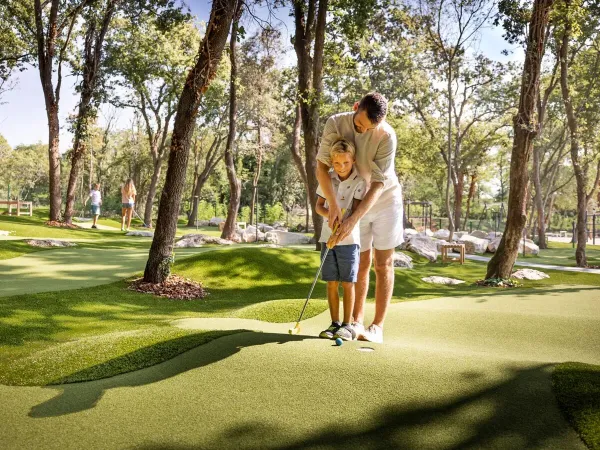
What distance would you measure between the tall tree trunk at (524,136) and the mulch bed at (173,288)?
718 centimetres

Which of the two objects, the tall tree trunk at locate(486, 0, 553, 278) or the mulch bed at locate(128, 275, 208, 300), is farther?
the tall tree trunk at locate(486, 0, 553, 278)

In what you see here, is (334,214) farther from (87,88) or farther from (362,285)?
(87,88)

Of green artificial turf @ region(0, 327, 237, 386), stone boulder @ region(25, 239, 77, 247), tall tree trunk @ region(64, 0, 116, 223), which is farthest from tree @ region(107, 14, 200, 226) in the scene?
green artificial turf @ region(0, 327, 237, 386)

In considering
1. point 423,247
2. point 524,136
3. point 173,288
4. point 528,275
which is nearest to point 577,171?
point 423,247

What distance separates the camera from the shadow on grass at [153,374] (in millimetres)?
3068

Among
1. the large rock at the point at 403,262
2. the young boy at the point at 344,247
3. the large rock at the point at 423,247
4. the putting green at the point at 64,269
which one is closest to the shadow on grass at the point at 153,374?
the young boy at the point at 344,247

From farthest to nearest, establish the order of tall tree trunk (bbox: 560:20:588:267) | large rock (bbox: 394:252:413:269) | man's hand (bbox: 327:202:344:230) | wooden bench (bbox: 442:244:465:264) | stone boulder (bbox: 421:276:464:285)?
wooden bench (bbox: 442:244:465:264) < tall tree trunk (bbox: 560:20:588:267) < large rock (bbox: 394:252:413:269) < stone boulder (bbox: 421:276:464:285) < man's hand (bbox: 327:202:344:230)

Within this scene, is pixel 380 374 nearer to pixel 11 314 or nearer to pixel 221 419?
pixel 221 419

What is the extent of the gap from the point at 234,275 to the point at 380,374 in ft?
25.5

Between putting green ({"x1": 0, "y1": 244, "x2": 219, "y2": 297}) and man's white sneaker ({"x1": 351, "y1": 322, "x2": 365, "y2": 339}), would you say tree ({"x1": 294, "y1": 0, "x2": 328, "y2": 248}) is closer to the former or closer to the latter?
putting green ({"x1": 0, "y1": 244, "x2": 219, "y2": 297})

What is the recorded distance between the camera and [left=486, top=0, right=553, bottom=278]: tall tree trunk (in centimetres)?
1191

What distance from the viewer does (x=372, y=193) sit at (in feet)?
13.3

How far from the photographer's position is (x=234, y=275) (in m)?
10.7

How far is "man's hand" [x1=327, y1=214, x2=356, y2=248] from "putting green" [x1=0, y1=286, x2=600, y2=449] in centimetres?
78
